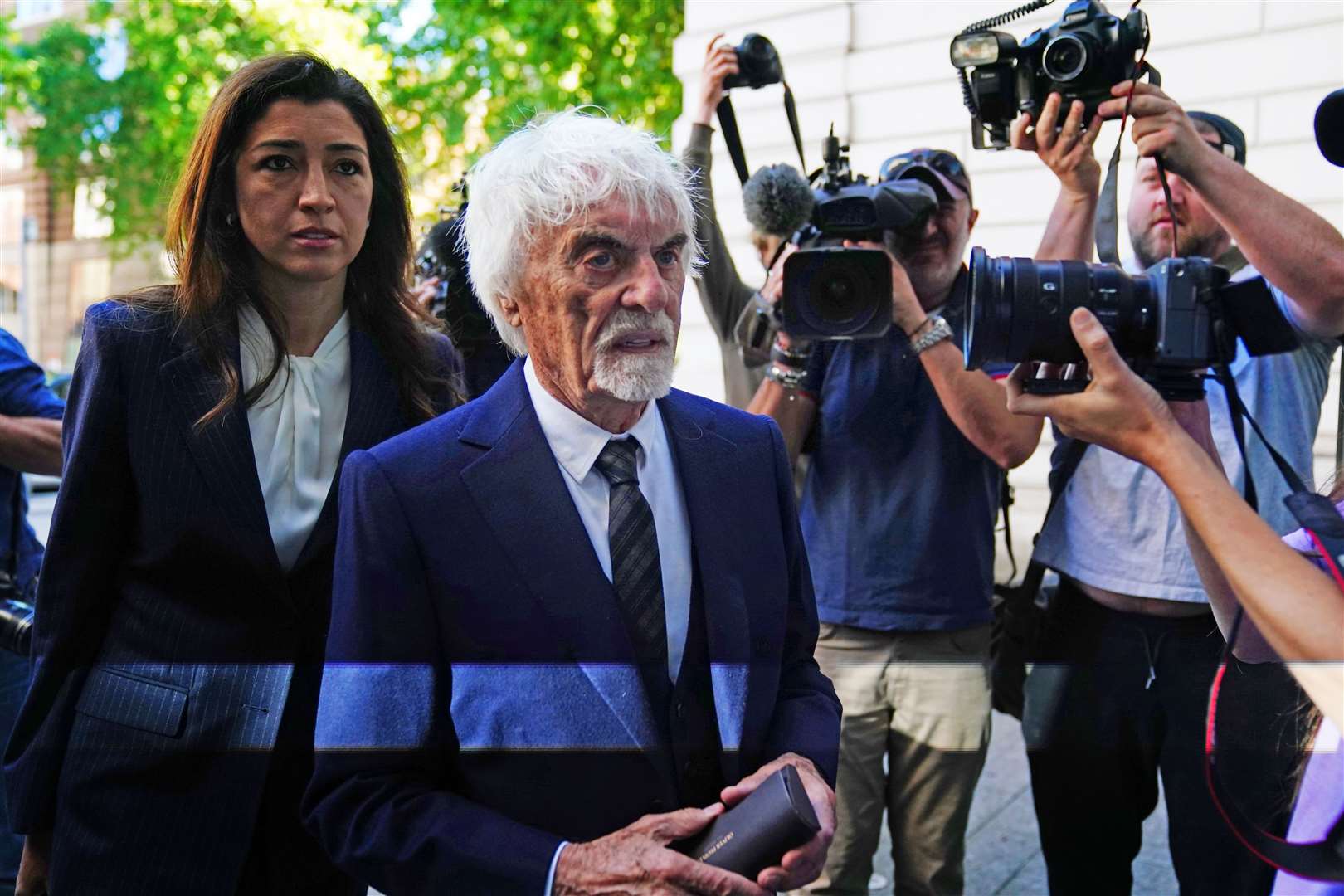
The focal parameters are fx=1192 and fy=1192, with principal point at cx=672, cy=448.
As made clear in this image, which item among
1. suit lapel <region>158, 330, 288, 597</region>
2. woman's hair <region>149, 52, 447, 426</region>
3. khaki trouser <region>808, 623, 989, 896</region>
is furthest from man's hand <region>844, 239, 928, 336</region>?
suit lapel <region>158, 330, 288, 597</region>

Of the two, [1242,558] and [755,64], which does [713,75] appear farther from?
[1242,558]

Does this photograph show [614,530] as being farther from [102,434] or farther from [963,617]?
[963,617]

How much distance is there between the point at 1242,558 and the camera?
1.35m

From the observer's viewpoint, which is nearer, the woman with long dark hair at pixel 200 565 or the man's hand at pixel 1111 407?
the man's hand at pixel 1111 407

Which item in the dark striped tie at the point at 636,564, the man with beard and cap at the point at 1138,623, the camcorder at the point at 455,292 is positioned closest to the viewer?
the dark striped tie at the point at 636,564

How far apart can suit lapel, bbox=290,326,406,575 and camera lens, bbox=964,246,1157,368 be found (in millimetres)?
965

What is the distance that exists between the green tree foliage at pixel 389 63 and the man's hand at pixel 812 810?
128 inches

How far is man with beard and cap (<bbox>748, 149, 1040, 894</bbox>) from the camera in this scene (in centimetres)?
253

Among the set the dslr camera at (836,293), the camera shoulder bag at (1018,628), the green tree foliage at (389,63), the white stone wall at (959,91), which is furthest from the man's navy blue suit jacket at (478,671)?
the green tree foliage at (389,63)

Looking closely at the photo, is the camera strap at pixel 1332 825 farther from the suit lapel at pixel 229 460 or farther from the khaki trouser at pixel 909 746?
the suit lapel at pixel 229 460

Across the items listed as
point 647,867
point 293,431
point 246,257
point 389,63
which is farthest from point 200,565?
point 389,63

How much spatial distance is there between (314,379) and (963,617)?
1.42 metres

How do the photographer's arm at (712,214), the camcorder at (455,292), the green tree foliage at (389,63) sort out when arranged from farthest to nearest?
the green tree foliage at (389,63), the photographer's arm at (712,214), the camcorder at (455,292)

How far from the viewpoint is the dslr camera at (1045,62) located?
2.08 meters
